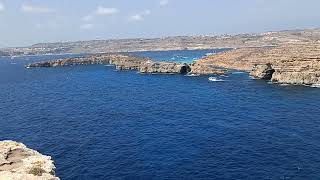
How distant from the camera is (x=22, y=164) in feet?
198

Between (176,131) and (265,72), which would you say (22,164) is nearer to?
(176,131)

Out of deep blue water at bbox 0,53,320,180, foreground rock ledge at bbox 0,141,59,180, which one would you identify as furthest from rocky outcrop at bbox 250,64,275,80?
foreground rock ledge at bbox 0,141,59,180

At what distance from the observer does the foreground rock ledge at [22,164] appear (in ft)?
179

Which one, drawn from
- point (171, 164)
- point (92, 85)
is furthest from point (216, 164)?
point (92, 85)

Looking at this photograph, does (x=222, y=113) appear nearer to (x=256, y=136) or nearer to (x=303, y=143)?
(x=256, y=136)

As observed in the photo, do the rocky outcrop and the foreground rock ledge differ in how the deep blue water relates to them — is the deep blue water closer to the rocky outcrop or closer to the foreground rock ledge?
the foreground rock ledge

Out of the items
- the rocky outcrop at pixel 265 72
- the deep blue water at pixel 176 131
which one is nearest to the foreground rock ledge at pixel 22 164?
the deep blue water at pixel 176 131

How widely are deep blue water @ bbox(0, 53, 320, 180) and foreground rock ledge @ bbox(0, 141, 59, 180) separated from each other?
9.45 m

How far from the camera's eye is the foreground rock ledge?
54.5 metres

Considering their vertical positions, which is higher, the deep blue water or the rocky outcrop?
the rocky outcrop

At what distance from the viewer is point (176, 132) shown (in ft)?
318

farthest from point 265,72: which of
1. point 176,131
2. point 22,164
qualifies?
point 22,164

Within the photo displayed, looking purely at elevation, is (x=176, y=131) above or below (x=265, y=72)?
below

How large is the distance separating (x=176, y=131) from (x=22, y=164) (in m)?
43.6
